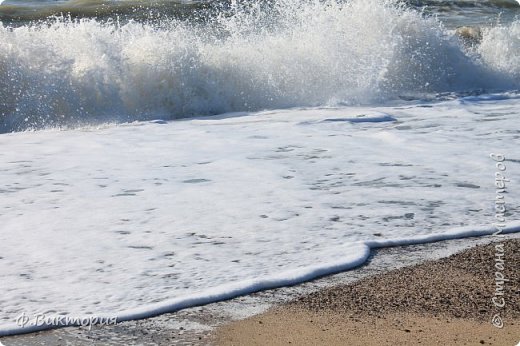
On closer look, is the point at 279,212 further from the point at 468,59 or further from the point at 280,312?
the point at 468,59

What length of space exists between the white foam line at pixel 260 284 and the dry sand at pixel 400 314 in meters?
0.19

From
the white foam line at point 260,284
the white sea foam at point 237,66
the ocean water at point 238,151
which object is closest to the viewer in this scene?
the white foam line at point 260,284

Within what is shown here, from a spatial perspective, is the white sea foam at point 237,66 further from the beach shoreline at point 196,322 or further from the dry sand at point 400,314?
the dry sand at point 400,314

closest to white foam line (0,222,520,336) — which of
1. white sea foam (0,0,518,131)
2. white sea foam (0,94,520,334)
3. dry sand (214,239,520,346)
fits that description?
white sea foam (0,94,520,334)

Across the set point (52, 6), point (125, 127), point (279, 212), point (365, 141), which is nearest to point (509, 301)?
point (279, 212)

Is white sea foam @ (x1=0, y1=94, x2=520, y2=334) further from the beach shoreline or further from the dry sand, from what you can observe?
the dry sand

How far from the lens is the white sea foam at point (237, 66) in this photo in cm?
951

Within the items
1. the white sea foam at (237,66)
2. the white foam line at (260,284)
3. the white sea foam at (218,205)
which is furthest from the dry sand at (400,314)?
the white sea foam at (237,66)

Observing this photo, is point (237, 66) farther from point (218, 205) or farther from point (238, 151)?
point (218, 205)

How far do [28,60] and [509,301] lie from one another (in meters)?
7.77

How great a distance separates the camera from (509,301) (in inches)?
128

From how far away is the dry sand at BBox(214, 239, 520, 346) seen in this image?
294 cm

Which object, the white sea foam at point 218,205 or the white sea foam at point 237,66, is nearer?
the white sea foam at point 218,205

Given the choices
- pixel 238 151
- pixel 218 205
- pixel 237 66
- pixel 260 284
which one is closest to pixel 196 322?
pixel 260 284
